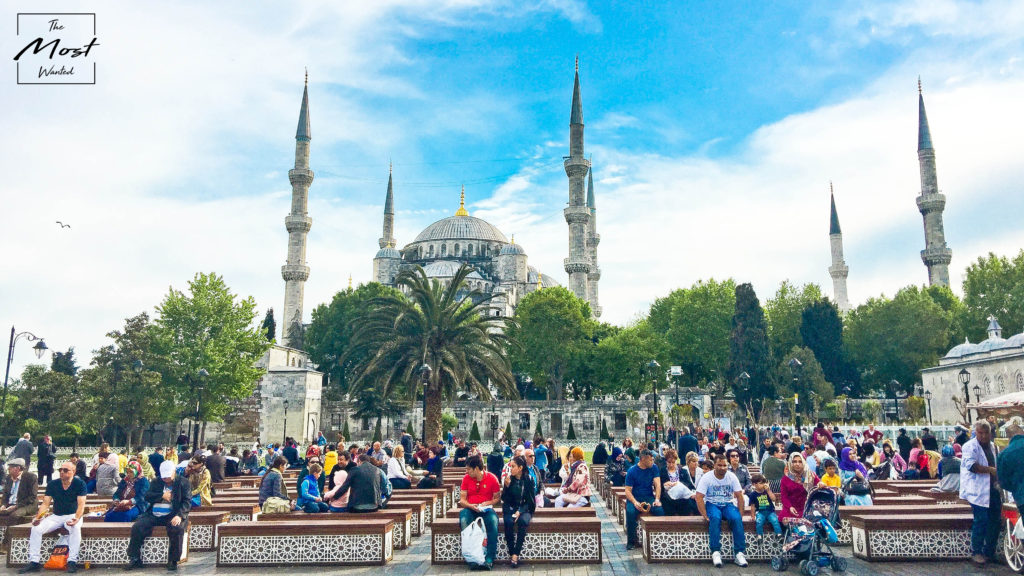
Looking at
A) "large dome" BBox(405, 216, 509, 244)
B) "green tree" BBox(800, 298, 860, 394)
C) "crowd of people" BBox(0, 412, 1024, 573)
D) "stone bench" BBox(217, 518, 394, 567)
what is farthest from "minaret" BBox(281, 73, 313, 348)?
"stone bench" BBox(217, 518, 394, 567)

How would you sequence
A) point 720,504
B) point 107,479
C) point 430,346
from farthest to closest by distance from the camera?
point 430,346
point 107,479
point 720,504

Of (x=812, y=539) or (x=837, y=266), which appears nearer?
(x=812, y=539)

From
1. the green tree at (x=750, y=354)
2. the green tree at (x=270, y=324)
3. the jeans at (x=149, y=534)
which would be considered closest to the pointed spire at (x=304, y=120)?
the green tree at (x=270, y=324)

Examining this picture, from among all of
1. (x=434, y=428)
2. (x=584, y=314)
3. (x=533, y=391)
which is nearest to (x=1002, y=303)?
(x=584, y=314)

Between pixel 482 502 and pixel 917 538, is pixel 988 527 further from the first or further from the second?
pixel 482 502

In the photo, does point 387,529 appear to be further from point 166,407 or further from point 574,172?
point 574,172

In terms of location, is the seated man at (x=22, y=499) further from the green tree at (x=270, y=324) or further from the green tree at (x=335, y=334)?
the green tree at (x=270, y=324)

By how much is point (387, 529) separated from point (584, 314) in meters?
44.0

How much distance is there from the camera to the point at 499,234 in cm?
8075

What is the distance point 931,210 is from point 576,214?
88.8 ft

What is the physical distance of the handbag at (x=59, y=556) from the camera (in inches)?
293

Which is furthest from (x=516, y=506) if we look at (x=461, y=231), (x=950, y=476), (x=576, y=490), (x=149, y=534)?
(x=461, y=231)

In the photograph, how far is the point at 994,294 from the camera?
44906mm

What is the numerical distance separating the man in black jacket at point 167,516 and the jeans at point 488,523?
10.1ft
